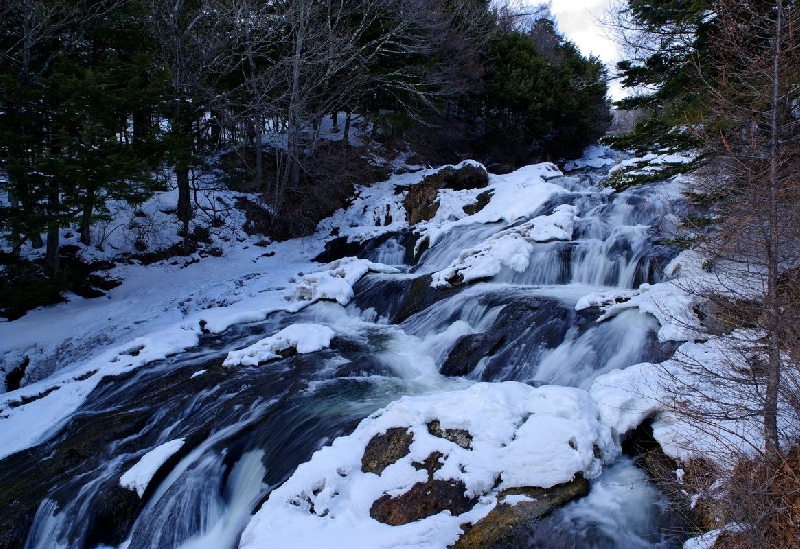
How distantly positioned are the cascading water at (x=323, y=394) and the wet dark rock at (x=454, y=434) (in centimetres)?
95

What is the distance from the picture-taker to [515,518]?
12.1ft

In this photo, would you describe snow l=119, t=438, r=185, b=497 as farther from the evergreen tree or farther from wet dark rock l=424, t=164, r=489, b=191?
the evergreen tree

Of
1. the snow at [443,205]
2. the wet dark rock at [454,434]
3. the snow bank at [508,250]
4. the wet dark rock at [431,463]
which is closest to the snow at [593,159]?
the snow at [443,205]

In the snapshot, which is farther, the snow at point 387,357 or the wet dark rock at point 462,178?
the wet dark rock at point 462,178

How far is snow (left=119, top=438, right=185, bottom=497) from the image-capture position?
5.07 meters

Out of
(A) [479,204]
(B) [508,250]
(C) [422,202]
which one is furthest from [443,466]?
(C) [422,202]

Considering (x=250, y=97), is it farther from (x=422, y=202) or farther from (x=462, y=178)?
(x=462, y=178)

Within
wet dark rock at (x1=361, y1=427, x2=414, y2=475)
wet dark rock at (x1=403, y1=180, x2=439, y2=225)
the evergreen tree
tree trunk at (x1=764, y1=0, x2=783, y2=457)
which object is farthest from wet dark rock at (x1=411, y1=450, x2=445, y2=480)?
the evergreen tree

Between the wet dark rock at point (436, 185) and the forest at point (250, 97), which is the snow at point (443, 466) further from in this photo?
the wet dark rock at point (436, 185)

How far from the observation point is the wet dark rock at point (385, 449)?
4.45m

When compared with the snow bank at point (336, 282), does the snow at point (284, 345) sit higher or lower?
lower

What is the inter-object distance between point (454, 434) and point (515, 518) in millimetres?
974

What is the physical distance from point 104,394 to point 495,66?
20049mm

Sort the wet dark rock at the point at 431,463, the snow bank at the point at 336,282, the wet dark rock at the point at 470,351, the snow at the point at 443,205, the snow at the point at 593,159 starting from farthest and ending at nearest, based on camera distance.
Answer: the snow at the point at 593,159 → the snow at the point at 443,205 → the snow bank at the point at 336,282 → the wet dark rock at the point at 470,351 → the wet dark rock at the point at 431,463
